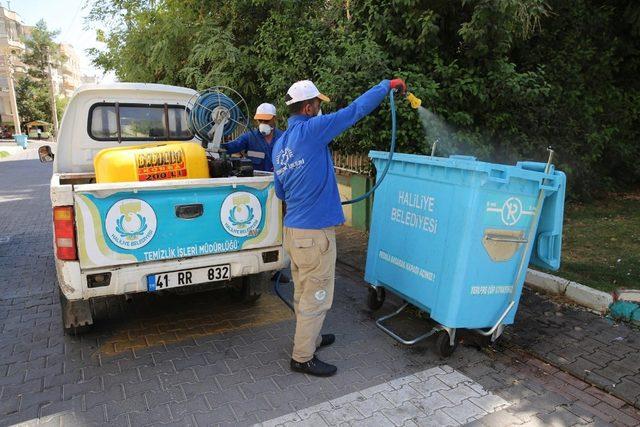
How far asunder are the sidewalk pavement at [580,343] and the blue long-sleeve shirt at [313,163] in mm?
1918

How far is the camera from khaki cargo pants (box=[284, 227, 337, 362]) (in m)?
3.20

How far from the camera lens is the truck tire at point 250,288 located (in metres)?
4.29

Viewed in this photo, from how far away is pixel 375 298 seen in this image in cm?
434

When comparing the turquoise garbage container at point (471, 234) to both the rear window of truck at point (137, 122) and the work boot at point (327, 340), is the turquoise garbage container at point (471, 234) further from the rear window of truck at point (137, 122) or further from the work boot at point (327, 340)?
the rear window of truck at point (137, 122)

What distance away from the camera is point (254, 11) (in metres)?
8.45

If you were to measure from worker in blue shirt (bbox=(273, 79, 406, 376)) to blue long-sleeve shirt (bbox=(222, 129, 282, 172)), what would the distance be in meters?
2.04

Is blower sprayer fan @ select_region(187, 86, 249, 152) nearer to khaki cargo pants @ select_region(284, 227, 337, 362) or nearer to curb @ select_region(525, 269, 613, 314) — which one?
khaki cargo pants @ select_region(284, 227, 337, 362)

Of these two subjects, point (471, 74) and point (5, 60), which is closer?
point (471, 74)

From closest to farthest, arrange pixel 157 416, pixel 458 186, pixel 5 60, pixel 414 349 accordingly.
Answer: pixel 157 416, pixel 458 186, pixel 414 349, pixel 5 60

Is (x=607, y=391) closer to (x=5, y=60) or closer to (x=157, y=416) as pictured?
(x=157, y=416)

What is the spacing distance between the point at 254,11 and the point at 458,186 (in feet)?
21.9

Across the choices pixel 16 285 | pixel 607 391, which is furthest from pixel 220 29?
pixel 607 391

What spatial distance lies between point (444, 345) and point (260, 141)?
307 centimetres

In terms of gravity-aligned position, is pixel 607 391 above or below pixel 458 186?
below
